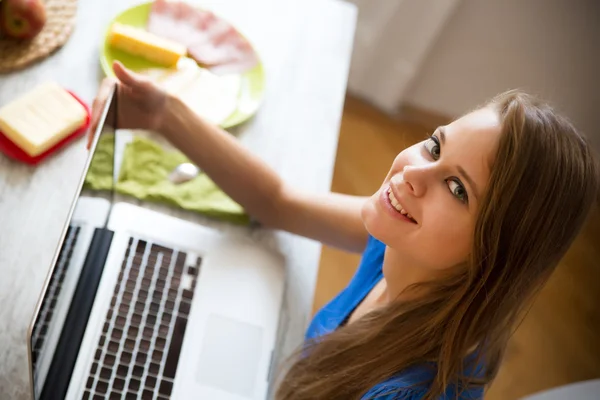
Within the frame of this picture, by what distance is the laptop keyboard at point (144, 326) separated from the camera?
75cm

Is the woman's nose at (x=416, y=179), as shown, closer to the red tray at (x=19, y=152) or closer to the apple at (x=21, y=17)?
the red tray at (x=19, y=152)

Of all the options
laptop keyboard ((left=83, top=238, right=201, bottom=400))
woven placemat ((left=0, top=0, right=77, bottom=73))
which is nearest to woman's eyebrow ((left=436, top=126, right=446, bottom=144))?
laptop keyboard ((left=83, top=238, right=201, bottom=400))

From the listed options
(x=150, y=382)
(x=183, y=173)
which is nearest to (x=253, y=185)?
(x=183, y=173)

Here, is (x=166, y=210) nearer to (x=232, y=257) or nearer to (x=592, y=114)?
(x=232, y=257)

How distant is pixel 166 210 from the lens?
908 mm

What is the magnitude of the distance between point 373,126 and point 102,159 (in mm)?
1337

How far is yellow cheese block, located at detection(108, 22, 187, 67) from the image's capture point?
100cm

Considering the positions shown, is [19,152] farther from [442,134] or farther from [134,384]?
[442,134]

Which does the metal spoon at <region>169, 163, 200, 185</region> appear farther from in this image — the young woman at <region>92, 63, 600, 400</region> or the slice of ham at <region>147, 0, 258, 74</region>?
the slice of ham at <region>147, 0, 258, 74</region>

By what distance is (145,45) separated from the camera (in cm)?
100

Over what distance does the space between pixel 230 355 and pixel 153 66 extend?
1.60 ft

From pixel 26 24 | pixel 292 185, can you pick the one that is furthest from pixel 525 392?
pixel 26 24

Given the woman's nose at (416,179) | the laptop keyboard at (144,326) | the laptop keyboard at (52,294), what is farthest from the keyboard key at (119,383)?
the woman's nose at (416,179)

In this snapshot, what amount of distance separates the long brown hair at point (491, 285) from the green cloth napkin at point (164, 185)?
0.81 feet
